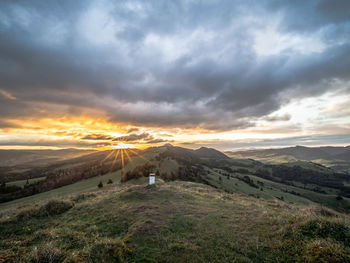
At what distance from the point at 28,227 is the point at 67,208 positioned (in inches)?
195

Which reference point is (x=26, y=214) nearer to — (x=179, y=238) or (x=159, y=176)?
(x=179, y=238)

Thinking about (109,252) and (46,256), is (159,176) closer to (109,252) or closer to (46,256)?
(109,252)

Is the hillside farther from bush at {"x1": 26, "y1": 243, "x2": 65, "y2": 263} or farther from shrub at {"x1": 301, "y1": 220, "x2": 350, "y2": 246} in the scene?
bush at {"x1": 26, "y1": 243, "x2": 65, "y2": 263}

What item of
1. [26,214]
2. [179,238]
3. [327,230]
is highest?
[327,230]

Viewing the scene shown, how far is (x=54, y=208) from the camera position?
14.5m

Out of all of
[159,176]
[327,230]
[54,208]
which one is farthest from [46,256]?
[159,176]

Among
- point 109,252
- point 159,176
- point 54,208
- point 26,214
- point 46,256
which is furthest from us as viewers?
point 159,176

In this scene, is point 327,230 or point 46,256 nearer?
point 46,256

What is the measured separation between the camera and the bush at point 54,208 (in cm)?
1372

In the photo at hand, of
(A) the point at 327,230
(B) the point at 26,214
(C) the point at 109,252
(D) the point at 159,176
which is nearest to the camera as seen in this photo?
(C) the point at 109,252

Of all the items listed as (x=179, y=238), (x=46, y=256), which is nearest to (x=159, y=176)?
(x=179, y=238)

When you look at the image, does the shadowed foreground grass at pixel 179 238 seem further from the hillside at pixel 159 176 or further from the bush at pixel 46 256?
the hillside at pixel 159 176

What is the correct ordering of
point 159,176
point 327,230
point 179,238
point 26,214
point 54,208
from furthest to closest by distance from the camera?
point 159,176 → point 54,208 → point 26,214 → point 179,238 → point 327,230

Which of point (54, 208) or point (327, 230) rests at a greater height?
point (327, 230)
